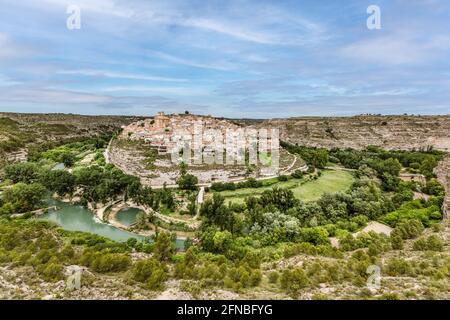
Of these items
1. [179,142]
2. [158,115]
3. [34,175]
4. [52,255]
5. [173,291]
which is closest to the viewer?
[173,291]

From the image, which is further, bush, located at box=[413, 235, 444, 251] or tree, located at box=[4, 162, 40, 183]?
tree, located at box=[4, 162, 40, 183]

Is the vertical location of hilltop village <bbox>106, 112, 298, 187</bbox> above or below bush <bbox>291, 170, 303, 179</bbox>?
above

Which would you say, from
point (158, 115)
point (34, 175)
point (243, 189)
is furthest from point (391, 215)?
point (158, 115)

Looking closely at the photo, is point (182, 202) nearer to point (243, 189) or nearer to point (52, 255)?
point (243, 189)

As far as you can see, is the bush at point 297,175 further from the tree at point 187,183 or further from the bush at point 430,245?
the bush at point 430,245

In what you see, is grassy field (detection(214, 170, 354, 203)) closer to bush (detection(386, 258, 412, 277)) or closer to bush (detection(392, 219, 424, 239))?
bush (detection(392, 219, 424, 239))

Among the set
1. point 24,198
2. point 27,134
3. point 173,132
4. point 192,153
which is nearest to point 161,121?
point 173,132

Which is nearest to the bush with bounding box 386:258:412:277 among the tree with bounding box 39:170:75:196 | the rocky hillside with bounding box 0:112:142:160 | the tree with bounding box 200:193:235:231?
the tree with bounding box 200:193:235:231
